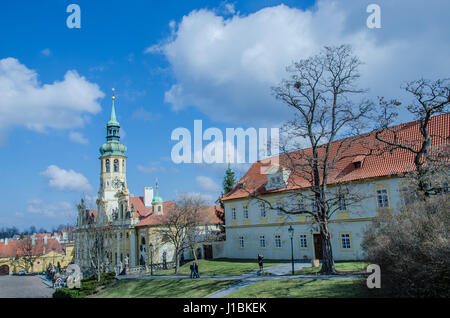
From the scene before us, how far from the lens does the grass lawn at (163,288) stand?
19531 mm

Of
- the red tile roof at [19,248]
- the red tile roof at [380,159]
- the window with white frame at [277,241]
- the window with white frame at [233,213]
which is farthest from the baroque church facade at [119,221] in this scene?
the red tile roof at [380,159]

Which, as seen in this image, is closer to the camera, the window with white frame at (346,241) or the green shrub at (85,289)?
the window with white frame at (346,241)

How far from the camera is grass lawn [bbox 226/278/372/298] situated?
13.2m

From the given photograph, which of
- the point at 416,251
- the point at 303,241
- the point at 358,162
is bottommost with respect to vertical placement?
the point at 303,241

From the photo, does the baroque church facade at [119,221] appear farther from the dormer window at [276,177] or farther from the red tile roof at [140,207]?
the dormer window at [276,177]

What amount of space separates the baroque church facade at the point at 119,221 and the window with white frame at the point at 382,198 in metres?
20.1

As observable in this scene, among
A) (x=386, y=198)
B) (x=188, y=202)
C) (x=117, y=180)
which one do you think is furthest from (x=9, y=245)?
(x=386, y=198)

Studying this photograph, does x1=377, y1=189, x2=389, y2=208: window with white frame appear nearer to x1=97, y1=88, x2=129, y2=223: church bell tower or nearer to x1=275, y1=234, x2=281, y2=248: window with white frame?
x1=275, y1=234, x2=281, y2=248: window with white frame

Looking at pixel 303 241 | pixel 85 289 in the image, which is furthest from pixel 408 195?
pixel 85 289

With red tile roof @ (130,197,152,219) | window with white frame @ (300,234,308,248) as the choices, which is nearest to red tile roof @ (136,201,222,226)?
red tile roof @ (130,197,152,219)

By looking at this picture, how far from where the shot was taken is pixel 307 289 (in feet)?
49.6

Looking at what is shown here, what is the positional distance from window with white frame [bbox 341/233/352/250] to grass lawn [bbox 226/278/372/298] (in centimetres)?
902

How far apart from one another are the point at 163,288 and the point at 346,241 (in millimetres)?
13842

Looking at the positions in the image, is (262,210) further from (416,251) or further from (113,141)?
(113,141)
